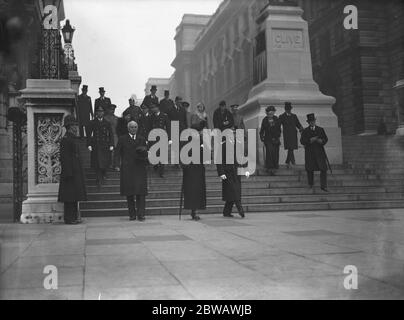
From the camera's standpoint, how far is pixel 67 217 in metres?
9.89

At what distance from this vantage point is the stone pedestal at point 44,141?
1024 centimetres

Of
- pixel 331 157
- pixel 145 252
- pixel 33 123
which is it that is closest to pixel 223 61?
pixel 331 157

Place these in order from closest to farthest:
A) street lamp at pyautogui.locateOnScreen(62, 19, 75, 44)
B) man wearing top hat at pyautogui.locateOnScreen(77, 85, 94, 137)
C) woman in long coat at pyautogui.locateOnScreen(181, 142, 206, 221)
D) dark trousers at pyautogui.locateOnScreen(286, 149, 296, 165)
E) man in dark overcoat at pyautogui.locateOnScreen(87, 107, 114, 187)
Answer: woman in long coat at pyautogui.locateOnScreen(181, 142, 206, 221) → man in dark overcoat at pyautogui.locateOnScreen(87, 107, 114, 187) → dark trousers at pyautogui.locateOnScreen(286, 149, 296, 165) → street lamp at pyautogui.locateOnScreen(62, 19, 75, 44) → man wearing top hat at pyautogui.locateOnScreen(77, 85, 94, 137)

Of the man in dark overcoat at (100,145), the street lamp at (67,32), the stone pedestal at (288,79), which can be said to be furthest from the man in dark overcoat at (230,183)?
the street lamp at (67,32)

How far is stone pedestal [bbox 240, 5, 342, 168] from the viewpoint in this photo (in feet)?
53.9

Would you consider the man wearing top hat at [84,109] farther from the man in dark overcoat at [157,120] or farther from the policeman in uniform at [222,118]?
the policeman in uniform at [222,118]

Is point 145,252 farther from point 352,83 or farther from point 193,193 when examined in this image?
point 352,83

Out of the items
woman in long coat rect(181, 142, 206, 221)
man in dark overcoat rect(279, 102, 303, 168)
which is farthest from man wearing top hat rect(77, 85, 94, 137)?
woman in long coat rect(181, 142, 206, 221)

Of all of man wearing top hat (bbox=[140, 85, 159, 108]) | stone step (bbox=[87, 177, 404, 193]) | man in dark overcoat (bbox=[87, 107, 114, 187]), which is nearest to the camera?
stone step (bbox=[87, 177, 404, 193])

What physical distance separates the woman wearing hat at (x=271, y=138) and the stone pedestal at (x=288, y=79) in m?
1.72

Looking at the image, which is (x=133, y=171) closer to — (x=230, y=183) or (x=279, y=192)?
(x=230, y=183)

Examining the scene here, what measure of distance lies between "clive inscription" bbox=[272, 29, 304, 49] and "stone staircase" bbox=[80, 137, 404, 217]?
4.34 metres

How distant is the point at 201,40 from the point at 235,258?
6030 centimetres

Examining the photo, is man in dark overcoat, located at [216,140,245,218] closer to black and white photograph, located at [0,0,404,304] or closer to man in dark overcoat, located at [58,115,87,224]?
black and white photograph, located at [0,0,404,304]
